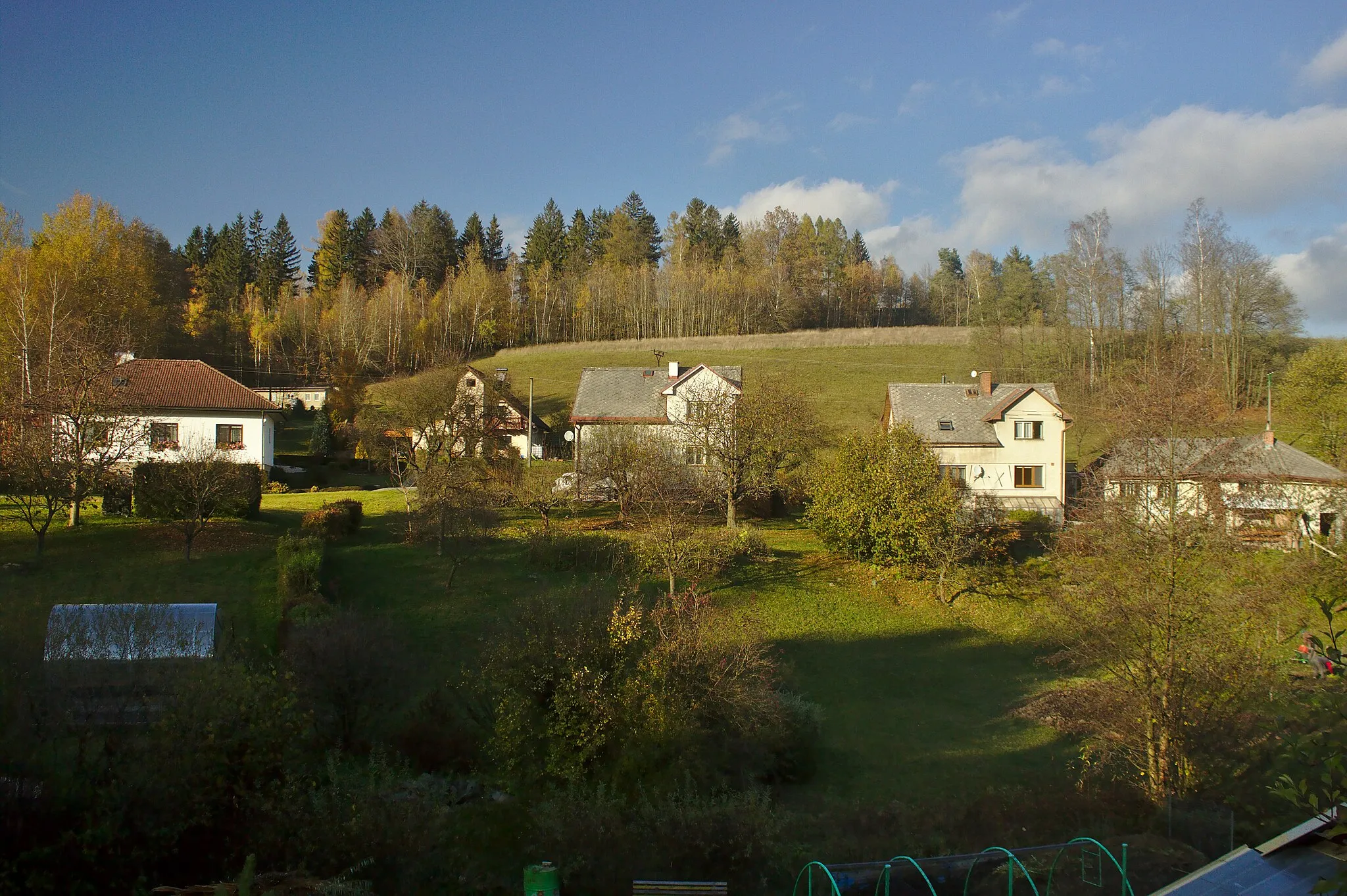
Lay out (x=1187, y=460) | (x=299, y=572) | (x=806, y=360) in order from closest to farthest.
Answer: 1. (x=1187, y=460)
2. (x=299, y=572)
3. (x=806, y=360)

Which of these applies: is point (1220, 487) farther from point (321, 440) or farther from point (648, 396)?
point (321, 440)

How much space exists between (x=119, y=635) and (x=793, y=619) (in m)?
18.2

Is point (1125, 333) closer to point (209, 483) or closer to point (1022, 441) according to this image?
point (1022, 441)

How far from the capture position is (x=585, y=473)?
35031mm

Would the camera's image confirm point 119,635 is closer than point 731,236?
Yes

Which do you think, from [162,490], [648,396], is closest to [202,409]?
[162,490]

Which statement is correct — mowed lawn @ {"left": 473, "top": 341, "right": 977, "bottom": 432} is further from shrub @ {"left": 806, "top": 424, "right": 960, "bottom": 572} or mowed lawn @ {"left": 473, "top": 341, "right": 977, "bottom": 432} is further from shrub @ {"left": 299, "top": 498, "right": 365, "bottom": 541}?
shrub @ {"left": 299, "top": 498, "right": 365, "bottom": 541}

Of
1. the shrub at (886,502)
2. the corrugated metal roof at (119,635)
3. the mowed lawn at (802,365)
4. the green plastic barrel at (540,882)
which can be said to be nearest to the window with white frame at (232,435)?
A: the mowed lawn at (802,365)

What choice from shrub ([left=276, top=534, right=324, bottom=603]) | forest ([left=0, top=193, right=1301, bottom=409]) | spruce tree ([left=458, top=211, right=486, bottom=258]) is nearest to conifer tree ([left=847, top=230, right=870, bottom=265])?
forest ([left=0, top=193, right=1301, bottom=409])

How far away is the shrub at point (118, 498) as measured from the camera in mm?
26922

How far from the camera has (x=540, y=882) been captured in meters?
9.08

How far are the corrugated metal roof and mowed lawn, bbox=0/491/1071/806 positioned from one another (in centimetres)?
65

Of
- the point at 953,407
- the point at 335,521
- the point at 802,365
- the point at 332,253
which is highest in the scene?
the point at 332,253

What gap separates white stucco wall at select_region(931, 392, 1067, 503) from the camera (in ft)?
127
